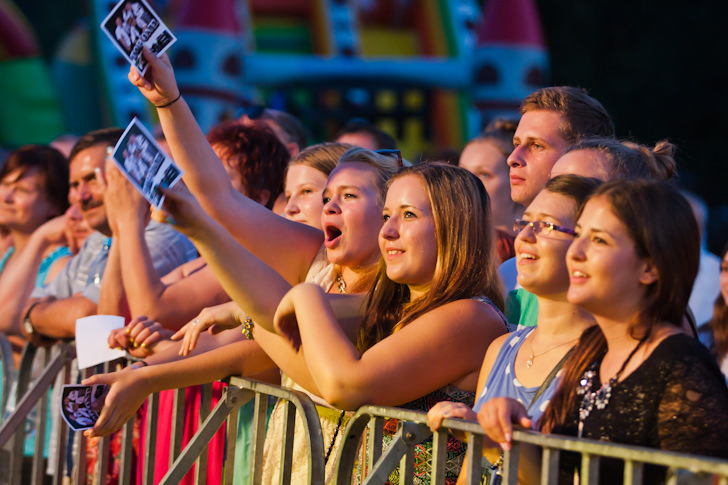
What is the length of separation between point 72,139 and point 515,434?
6.10m

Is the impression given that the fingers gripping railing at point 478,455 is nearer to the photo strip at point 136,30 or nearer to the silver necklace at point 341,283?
the silver necklace at point 341,283

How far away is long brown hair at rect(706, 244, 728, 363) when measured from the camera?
4656mm

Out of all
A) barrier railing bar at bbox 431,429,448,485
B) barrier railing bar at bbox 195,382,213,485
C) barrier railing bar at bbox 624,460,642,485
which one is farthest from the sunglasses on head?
barrier railing bar at bbox 624,460,642,485

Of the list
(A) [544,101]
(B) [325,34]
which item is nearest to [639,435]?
(A) [544,101]

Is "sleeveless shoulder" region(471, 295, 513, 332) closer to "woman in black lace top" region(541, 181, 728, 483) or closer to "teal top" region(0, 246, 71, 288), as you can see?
"woman in black lace top" region(541, 181, 728, 483)

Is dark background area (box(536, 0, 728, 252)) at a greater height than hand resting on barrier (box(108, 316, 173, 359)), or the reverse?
dark background area (box(536, 0, 728, 252))

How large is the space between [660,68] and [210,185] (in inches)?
783

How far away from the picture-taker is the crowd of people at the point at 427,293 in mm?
2217

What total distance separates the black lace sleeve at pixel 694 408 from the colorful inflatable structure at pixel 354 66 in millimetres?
13505

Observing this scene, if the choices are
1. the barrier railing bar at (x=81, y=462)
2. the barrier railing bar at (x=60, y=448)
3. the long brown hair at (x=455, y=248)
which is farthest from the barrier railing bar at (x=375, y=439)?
the barrier railing bar at (x=60, y=448)

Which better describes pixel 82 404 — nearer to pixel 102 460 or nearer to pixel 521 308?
pixel 102 460

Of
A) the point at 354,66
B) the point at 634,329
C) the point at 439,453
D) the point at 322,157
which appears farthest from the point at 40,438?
the point at 354,66

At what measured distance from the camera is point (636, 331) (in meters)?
2.25

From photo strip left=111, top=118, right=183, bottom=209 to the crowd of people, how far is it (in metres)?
0.06
